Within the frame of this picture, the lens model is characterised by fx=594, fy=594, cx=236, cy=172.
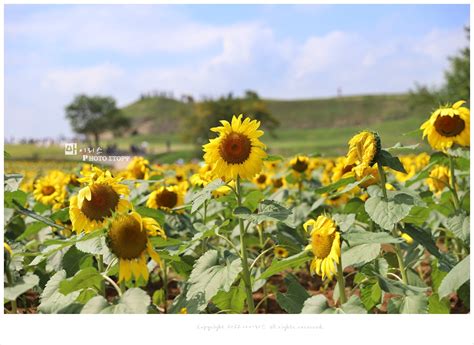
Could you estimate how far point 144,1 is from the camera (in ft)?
10.7

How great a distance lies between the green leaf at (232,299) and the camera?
3.05 meters

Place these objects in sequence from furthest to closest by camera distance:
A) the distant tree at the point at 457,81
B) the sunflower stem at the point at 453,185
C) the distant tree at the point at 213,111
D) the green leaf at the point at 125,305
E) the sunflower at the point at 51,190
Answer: the distant tree at the point at 213,111
the distant tree at the point at 457,81
the sunflower at the point at 51,190
the sunflower stem at the point at 453,185
the green leaf at the point at 125,305

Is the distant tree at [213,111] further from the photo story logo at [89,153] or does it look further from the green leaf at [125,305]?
the green leaf at [125,305]

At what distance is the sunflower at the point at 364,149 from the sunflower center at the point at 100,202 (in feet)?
3.55

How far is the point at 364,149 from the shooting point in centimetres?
272

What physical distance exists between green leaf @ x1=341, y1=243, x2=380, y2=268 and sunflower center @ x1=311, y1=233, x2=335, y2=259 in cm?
42

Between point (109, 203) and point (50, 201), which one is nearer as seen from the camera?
point (109, 203)

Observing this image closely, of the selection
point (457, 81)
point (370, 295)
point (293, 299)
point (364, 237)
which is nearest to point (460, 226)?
point (370, 295)

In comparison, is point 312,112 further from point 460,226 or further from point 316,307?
point 316,307

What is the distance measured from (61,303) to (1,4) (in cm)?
175

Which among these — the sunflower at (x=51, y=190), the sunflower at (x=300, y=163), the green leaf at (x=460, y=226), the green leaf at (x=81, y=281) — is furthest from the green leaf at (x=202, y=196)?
the sunflower at (x=300, y=163)
